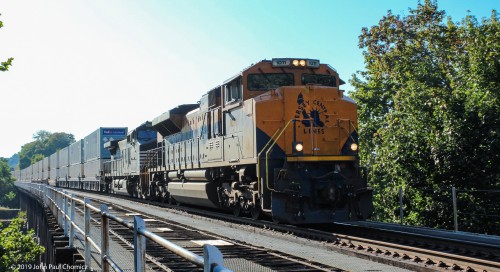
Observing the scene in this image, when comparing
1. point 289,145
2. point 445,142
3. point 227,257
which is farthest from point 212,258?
point 445,142

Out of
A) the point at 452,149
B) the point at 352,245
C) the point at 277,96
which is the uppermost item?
the point at 277,96

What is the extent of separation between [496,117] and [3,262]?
59.6 ft

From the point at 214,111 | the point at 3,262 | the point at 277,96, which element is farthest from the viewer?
the point at 3,262

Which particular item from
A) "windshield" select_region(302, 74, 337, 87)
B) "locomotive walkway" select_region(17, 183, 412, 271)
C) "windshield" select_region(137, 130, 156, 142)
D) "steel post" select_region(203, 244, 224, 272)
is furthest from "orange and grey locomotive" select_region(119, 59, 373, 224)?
"windshield" select_region(137, 130, 156, 142)

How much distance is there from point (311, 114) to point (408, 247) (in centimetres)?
481

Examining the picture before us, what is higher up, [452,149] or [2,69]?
[2,69]

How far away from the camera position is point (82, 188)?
144 feet

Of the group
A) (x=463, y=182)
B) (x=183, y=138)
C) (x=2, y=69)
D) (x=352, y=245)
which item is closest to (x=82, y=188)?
(x=183, y=138)

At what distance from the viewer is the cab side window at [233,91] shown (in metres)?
13.6

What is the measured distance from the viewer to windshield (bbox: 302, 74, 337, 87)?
13.6 metres

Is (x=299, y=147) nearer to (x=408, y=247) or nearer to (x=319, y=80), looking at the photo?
(x=319, y=80)

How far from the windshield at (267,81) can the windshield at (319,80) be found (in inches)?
13.9

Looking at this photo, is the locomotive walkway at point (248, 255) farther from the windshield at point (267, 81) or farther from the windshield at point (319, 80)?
the windshield at point (319, 80)

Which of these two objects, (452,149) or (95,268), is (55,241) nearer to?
(95,268)
